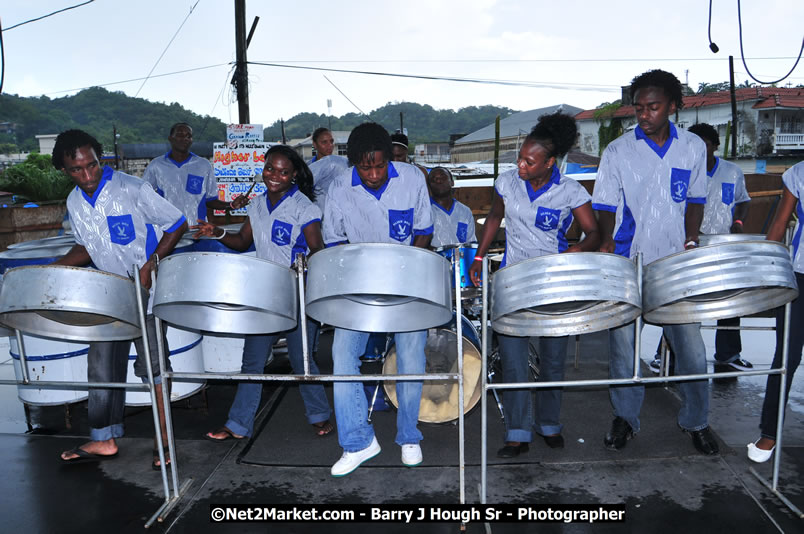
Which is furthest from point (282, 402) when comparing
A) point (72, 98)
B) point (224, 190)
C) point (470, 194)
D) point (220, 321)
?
point (72, 98)

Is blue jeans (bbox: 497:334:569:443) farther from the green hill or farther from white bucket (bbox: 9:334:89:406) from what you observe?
the green hill

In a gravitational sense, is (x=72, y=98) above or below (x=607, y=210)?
above

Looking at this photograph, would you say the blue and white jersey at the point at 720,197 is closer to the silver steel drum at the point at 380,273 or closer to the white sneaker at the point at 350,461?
the silver steel drum at the point at 380,273

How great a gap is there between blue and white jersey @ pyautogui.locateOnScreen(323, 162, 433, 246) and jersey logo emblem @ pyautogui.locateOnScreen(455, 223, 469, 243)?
948 mm

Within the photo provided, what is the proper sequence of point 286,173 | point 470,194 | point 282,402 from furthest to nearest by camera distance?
point 470,194 → point 282,402 → point 286,173

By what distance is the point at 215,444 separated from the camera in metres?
2.02

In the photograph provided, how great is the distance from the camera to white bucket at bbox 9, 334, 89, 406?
2.10 m

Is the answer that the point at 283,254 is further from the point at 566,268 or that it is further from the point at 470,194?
the point at 470,194

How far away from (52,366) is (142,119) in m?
26.4

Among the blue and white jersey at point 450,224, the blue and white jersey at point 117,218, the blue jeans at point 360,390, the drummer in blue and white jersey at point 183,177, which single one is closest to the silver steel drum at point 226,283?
the blue jeans at point 360,390

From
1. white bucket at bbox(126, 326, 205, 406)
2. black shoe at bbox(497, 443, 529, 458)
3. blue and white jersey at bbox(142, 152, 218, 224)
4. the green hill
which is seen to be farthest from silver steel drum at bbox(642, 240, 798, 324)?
the green hill

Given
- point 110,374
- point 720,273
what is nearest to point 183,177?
point 110,374

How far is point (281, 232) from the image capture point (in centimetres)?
193

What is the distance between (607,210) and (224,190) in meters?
3.68
